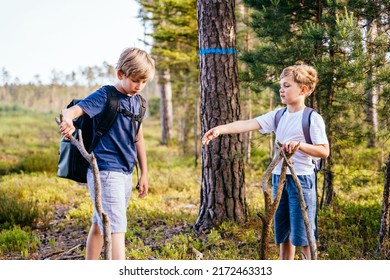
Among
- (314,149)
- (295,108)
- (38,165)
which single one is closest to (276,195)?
(314,149)

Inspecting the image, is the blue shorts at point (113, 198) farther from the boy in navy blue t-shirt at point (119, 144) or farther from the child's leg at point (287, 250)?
the child's leg at point (287, 250)

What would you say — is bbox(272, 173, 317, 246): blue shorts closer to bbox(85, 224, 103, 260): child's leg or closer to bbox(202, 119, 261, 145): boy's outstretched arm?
bbox(202, 119, 261, 145): boy's outstretched arm

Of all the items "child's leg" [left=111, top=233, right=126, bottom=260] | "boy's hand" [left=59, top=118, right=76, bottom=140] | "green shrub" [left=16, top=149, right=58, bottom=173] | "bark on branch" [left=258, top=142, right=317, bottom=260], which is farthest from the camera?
"green shrub" [left=16, top=149, right=58, bottom=173]

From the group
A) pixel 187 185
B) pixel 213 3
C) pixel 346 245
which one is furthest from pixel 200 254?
pixel 187 185

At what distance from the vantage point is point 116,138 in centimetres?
367

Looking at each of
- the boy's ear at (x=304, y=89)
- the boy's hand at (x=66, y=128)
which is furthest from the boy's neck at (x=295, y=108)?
the boy's hand at (x=66, y=128)

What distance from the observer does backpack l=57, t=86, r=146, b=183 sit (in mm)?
3570

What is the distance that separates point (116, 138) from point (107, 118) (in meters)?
0.20

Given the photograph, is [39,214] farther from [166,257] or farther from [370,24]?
[370,24]

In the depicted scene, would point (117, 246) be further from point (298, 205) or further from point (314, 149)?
point (314, 149)

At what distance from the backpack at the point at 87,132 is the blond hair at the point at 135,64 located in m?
0.23

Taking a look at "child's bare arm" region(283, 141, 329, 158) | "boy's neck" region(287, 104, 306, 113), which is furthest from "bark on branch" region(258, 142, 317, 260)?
"boy's neck" region(287, 104, 306, 113)

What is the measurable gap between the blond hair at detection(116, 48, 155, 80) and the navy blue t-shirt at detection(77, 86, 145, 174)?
224mm
